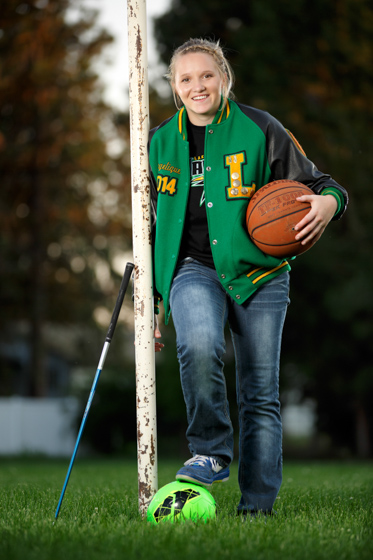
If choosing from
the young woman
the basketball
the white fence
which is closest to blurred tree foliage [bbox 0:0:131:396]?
the white fence

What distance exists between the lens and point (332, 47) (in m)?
17.8

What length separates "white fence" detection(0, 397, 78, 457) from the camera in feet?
70.2

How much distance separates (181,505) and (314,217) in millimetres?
1518

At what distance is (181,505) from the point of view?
3.39 meters

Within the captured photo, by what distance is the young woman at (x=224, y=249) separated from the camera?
369 cm

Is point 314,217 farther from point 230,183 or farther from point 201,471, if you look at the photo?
point 201,471

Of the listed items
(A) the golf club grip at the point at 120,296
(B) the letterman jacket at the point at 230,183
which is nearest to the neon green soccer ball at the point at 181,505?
(A) the golf club grip at the point at 120,296

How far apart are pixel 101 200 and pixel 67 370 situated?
1558 cm

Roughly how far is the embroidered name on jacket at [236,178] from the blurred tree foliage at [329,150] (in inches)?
493

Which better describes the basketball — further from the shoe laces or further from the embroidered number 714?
the shoe laces

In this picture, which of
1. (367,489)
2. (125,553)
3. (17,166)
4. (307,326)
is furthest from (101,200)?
(125,553)

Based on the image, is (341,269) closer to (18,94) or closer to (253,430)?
(18,94)

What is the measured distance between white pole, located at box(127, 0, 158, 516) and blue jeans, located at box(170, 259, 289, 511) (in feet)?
0.54

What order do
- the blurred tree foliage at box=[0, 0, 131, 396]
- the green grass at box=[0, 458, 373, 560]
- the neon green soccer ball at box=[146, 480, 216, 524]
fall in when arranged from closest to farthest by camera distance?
the green grass at box=[0, 458, 373, 560] → the neon green soccer ball at box=[146, 480, 216, 524] → the blurred tree foliage at box=[0, 0, 131, 396]
